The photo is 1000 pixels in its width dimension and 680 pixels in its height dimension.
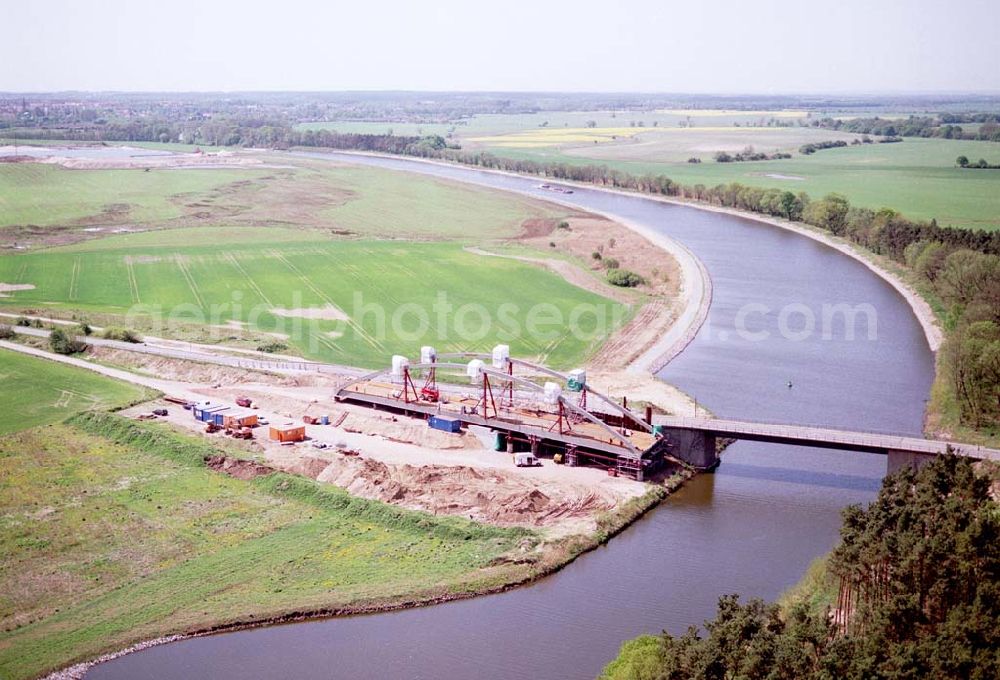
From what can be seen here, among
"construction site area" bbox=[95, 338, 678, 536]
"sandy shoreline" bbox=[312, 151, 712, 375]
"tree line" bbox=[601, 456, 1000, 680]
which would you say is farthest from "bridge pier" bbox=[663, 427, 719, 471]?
"sandy shoreline" bbox=[312, 151, 712, 375]

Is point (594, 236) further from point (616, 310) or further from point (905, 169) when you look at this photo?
point (905, 169)

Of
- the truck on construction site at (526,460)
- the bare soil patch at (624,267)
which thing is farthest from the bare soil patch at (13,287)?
the truck on construction site at (526,460)

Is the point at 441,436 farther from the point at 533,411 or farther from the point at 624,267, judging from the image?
the point at 624,267

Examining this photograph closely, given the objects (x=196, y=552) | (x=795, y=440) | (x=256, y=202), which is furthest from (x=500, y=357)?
(x=256, y=202)

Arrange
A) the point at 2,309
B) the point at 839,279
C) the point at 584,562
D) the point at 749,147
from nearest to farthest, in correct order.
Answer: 1. the point at 584,562
2. the point at 2,309
3. the point at 839,279
4. the point at 749,147

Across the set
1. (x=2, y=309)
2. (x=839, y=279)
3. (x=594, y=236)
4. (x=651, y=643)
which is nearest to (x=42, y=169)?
(x=2, y=309)

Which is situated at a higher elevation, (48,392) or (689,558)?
(48,392)
